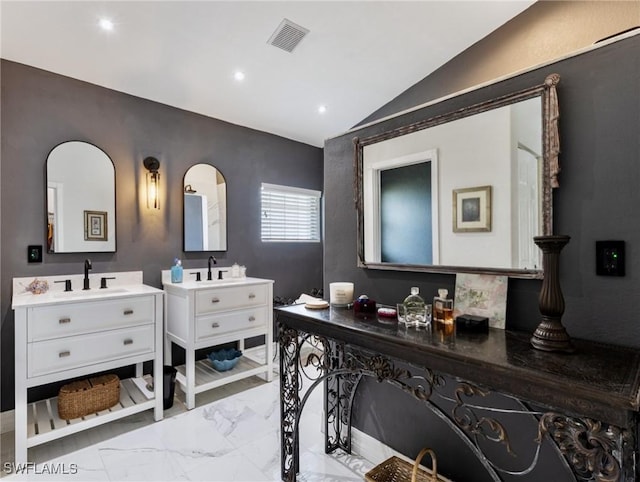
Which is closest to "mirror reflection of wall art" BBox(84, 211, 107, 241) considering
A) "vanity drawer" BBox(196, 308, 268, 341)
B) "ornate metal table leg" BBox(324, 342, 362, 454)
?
"vanity drawer" BBox(196, 308, 268, 341)

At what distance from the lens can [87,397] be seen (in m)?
2.25

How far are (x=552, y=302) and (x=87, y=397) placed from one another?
2686 millimetres

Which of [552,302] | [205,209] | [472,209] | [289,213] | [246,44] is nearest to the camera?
[552,302]

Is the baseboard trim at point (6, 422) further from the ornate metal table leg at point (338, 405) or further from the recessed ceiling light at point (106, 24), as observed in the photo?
the recessed ceiling light at point (106, 24)

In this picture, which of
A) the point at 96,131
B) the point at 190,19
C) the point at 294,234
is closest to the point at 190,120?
the point at 96,131

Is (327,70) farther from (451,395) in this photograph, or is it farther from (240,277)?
(451,395)

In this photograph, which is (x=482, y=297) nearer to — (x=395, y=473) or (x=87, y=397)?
(x=395, y=473)

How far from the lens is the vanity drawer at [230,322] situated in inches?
106

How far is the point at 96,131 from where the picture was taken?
269cm

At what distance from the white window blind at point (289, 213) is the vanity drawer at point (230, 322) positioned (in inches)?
40.2

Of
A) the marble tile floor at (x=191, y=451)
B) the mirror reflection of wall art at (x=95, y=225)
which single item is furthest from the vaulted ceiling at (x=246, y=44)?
the marble tile floor at (x=191, y=451)

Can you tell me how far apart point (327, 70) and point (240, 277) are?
6.74 feet

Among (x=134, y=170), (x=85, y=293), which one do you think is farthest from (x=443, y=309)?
(x=134, y=170)

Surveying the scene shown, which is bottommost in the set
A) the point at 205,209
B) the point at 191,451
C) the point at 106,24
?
the point at 191,451
